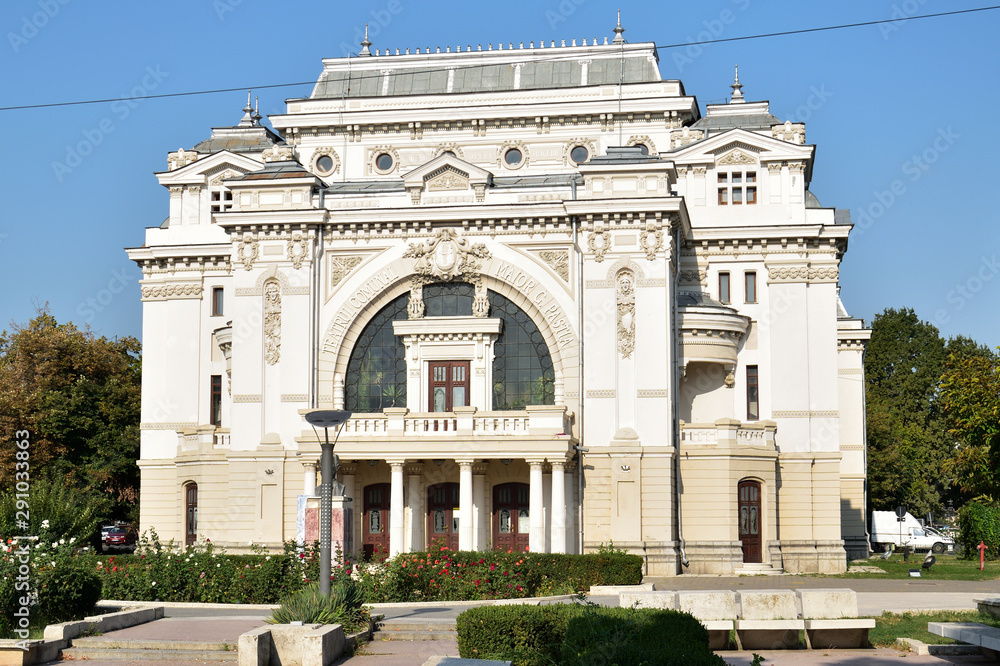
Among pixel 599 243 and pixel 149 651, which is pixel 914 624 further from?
pixel 599 243

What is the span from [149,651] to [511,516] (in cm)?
2384

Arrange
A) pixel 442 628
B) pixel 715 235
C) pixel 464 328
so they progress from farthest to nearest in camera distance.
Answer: pixel 715 235
pixel 464 328
pixel 442 628

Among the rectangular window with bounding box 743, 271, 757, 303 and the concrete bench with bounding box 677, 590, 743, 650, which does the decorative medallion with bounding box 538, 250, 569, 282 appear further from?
the concrete bench with bounding box 677, 590, 743, 650

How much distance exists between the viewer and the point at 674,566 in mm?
41688

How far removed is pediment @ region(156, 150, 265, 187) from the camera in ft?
172

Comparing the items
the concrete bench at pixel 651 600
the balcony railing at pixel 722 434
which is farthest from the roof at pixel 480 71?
the concrete bench at pixel 651 600

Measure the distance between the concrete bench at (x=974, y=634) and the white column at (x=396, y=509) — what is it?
75.8 feet

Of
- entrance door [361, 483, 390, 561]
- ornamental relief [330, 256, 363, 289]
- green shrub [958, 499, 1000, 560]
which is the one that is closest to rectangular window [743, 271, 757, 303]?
ornamental relief [330, 256, 363, 289]

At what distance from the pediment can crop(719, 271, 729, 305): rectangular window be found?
67.4 ft

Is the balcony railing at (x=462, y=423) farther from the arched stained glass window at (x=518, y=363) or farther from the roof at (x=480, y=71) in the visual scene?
the roof at (x=480, y=71)

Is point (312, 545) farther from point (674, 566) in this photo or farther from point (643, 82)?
point (643, 82)

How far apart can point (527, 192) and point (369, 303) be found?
7.37 meters

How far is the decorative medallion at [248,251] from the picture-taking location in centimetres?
4581

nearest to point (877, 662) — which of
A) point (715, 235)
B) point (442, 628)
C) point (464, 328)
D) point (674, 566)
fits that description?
point (442, 628)
